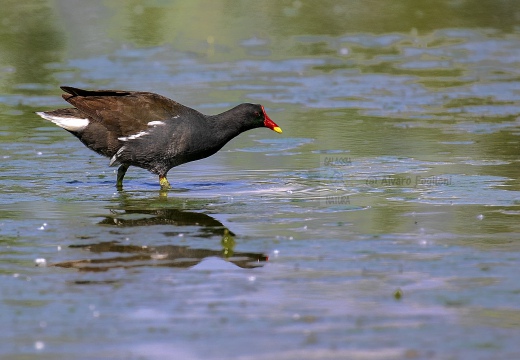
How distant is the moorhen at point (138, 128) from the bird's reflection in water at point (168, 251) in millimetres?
1602

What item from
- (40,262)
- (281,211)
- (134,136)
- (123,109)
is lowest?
(40,262)

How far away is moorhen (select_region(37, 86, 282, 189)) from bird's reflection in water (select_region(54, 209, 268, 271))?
1.60 metres

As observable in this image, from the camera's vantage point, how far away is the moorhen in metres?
9.55

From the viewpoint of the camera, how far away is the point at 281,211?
8.22 m

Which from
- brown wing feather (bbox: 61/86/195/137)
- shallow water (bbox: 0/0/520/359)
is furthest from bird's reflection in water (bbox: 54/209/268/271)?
brown wing feather (bbox: 61/86/195/137)

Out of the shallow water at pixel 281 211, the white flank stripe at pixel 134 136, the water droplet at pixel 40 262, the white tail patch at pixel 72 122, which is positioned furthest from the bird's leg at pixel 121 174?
the water droplet at pixel 40 262

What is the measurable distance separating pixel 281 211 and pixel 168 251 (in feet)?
5.14

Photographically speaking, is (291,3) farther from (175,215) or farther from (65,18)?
(175,215)

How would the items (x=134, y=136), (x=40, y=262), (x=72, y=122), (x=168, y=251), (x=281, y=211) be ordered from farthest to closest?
(x=72, y=122) → (x=134, y=136) → (x=281, y=211) → (x=168, y=251) → (x=40, y=262)

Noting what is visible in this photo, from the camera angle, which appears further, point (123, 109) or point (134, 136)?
point (123, 109)

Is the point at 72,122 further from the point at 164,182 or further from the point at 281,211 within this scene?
the point at 281,211

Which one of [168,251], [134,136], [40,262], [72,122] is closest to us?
[40,262]

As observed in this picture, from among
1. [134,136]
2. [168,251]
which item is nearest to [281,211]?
[168,251]

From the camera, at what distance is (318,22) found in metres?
21.0
